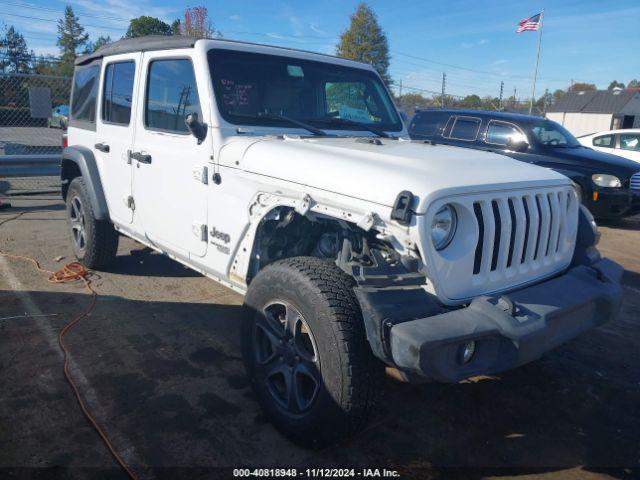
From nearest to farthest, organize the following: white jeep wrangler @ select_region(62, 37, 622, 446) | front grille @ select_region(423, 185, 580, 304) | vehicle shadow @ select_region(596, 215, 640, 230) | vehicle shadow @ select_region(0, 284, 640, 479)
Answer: white jeep wrangler @ select_region(62, 37, 622, 446) < front grille @ select_region(423, 185, 580, 304) < vehicle shadow @ select_region(0, 284, 640, 479) < vehicle shadow @ select_region(596, 215, 640, 230)

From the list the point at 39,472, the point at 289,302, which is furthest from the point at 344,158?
the point at 39,472

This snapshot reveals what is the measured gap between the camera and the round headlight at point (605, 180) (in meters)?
8.86

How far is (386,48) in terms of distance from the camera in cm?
5266

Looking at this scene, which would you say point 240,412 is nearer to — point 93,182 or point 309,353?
point 309,353

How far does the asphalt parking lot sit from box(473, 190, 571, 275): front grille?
103 cm

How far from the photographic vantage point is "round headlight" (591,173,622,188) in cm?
886

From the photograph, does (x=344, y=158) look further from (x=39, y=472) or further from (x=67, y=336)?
(x=67, y=336)

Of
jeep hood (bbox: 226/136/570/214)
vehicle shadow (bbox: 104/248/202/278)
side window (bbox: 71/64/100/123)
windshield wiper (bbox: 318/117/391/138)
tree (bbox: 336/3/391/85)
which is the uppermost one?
tree (bbox: 336/3/391/85)

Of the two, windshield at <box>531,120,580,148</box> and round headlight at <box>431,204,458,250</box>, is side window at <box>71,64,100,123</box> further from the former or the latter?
windshield at <box>531,120,580,148</box>

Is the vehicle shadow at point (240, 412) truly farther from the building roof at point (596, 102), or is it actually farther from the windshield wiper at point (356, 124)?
the building roof at point (596, 102)

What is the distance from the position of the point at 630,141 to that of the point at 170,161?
12.5 m

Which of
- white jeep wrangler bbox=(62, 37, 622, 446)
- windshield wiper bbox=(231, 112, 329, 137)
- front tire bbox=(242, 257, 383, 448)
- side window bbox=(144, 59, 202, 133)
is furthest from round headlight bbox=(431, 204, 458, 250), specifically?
side window bbox=(144, 59, 202, 133)

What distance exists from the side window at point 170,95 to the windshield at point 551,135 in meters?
7.23

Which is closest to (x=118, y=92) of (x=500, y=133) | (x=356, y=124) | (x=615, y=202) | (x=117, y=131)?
(x=117, y=131)
